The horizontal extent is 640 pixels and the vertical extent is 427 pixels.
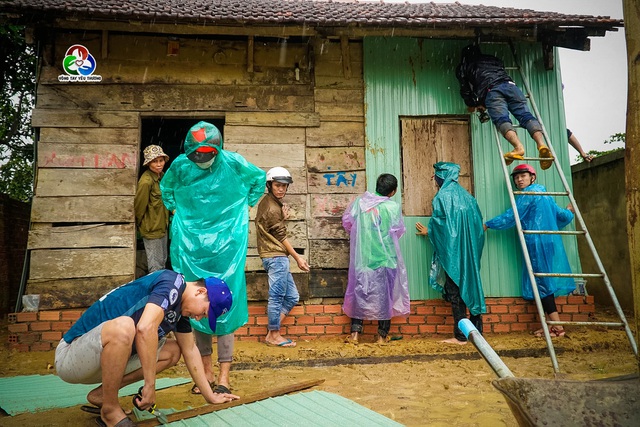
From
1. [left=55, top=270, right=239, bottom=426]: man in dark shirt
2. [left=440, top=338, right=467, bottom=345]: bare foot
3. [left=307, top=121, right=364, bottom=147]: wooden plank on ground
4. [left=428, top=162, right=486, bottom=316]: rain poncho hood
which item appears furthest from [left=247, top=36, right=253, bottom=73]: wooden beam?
[left=440, top=338, right=467, bottom=345]: bare foot

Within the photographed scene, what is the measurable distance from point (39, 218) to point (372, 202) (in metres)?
3.88

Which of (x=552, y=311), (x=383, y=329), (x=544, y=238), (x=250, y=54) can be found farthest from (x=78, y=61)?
(x=552, y=311)

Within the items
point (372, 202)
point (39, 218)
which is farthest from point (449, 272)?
point (39, 218)

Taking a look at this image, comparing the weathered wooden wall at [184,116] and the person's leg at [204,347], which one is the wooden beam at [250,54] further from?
the person's leg at [204,347]

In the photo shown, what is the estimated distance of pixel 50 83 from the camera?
17.9 feet

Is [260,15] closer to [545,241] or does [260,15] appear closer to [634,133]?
[545,241]

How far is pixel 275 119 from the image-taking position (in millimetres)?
5707

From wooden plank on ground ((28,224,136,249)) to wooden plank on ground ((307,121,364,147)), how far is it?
247 cm

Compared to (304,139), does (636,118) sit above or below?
below

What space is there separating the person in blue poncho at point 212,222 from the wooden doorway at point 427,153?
8.75 feet

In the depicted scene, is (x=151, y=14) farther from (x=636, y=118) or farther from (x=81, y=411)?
(x=636, y=118)

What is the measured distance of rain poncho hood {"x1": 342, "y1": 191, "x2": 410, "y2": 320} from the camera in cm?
498

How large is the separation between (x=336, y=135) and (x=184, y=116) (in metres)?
1.92

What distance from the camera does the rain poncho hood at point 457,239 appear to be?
16.4ft
